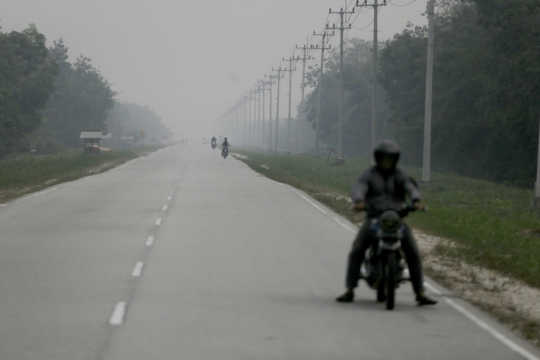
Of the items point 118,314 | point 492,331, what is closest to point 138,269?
point 118,314

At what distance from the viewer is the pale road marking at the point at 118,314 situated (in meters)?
9.62

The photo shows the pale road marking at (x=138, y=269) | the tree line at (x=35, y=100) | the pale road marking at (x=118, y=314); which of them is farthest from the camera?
the tree line at (x=35, y=100)

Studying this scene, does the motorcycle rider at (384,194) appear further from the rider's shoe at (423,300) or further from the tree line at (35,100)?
the tree line at (35,100)

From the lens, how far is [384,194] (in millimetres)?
10461

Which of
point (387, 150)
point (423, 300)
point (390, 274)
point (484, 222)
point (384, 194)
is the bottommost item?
point (484, 222)

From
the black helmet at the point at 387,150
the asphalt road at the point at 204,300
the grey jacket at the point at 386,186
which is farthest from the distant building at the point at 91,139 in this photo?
the black helmet at the point at 387,150

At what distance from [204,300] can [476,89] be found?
175 ft

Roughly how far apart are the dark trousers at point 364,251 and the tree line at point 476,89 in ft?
119

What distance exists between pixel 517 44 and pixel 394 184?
41018mm

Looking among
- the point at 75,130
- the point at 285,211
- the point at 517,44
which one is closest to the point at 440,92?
the point at 517,44

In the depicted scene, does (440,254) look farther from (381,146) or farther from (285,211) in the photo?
(285,211)

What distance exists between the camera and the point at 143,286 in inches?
479

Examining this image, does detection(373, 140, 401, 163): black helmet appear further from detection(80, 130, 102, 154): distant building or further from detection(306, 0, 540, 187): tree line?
detection(80, 130, 102, 154): distant building

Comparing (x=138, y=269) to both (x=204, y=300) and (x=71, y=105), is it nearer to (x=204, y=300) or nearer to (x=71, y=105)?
(x=204, y=300)
